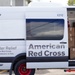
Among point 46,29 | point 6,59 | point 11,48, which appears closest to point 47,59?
point 46,29

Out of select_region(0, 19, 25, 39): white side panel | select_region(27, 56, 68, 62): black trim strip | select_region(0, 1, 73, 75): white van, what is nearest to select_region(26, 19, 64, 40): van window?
select_region(0, 1, 73, 75): white van

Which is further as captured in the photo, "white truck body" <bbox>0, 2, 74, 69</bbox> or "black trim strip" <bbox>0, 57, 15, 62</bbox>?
"black trim strip" <bbox>0, 57, 15, 62</bbox>

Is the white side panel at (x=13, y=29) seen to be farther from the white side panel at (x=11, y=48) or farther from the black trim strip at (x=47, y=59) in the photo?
the black trim strip at (x=47, y=59)

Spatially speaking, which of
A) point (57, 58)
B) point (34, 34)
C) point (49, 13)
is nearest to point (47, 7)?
point (49, 13)

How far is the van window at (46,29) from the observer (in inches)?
468

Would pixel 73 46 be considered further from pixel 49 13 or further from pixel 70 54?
pixel 49 13

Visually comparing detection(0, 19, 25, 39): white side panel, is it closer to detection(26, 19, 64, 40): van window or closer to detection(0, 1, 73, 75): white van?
detection(0, 1, 73, 75): white van

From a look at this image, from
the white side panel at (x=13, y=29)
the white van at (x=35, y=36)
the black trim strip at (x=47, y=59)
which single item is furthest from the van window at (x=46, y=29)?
the black trim strip at (x=47, y=59)

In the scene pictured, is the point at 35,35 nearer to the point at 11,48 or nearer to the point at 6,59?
the point at 11,48

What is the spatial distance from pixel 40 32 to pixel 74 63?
176cm

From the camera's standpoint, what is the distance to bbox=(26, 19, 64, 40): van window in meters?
11.9

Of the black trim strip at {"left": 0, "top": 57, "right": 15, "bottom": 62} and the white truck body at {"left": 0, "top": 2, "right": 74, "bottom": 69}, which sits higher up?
the white truck body at {"left": 0, "top": 2, "right": 74, "bottom": 69}

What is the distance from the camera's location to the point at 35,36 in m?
11.9

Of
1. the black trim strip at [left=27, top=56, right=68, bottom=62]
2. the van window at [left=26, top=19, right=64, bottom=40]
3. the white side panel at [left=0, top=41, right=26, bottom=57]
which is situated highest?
the van window at [left=26, top=19, right=64, bottom=40]
